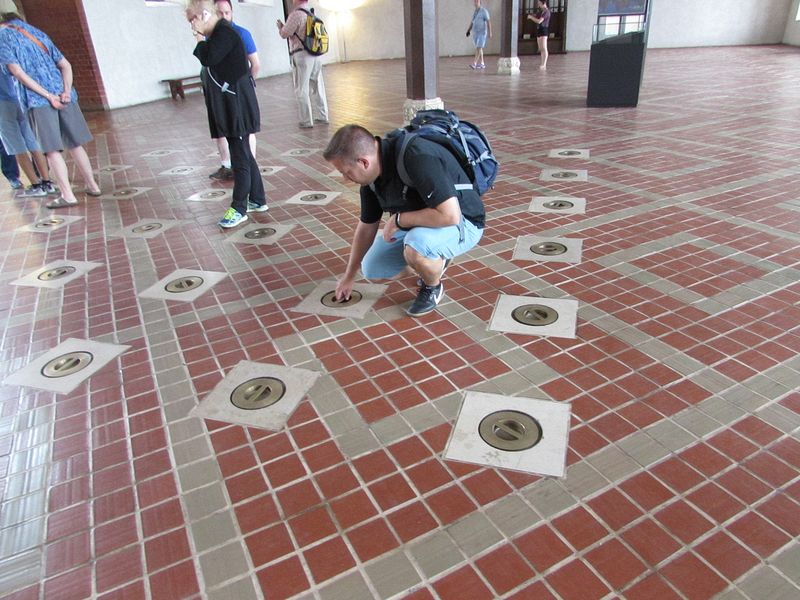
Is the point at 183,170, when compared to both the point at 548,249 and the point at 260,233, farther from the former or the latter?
the point at 548,249

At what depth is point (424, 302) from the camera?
3.21m

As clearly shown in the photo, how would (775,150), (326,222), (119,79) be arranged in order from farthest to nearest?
(119,79) → (775,150) → (326,222)

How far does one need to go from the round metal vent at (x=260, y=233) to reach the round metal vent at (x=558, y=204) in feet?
7.72

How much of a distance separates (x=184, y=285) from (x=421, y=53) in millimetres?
6072

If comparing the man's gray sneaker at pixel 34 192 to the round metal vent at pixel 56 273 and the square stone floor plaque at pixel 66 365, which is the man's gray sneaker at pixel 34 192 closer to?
the round metal vent at pixel 56 273

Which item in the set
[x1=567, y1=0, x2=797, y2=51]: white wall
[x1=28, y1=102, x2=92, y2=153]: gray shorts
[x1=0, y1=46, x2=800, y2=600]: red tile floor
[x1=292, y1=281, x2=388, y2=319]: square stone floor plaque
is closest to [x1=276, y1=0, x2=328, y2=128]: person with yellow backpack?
[x1=28, y1=102, x2=92, y2=153]: gray shorts

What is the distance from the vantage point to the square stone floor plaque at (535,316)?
299 centimetres

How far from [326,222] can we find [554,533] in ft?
11.3

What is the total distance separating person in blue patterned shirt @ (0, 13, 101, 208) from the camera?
4.84 metres

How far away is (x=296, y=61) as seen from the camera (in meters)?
8.39

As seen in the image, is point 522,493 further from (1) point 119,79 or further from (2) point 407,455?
(1) point 119,79

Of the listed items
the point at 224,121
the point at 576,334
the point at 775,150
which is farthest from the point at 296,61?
the point at 576,334

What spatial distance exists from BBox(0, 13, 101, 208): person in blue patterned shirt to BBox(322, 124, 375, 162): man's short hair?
4003mm

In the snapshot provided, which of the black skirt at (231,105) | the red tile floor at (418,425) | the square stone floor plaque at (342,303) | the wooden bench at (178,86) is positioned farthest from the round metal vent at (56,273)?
the wooden bench at (178,86)
